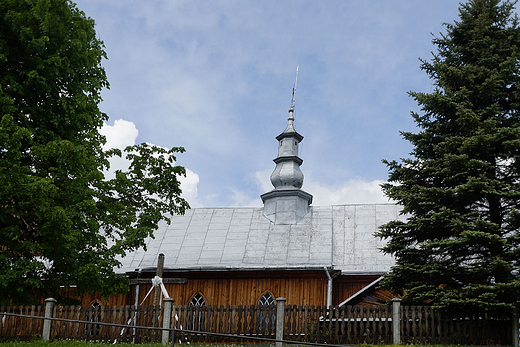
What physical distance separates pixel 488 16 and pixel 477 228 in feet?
21.2

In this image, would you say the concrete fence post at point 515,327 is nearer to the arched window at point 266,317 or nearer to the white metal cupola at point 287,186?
the arched window at point 266,317

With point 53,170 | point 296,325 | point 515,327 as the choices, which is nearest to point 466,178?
point 515,327

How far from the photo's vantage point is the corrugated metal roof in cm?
1988

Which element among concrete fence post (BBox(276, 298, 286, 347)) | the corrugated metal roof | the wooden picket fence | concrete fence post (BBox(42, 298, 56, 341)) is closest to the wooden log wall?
the corrugated metal roof

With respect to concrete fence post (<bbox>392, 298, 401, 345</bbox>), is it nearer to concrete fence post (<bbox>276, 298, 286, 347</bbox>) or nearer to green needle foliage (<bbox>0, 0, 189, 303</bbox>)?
concrete fence post (<bbox>276, 298, 286, 347</bbox>)

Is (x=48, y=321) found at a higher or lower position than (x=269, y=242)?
lower

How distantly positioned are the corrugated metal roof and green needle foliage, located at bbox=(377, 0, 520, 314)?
17.3 feet

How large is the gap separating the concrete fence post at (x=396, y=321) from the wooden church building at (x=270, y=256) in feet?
11.8

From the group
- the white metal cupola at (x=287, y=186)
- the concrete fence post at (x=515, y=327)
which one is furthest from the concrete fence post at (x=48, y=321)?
Answer: the concrete fence post at (x=515, y=327)

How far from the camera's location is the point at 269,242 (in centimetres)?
2125

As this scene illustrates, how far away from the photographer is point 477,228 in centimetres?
1303

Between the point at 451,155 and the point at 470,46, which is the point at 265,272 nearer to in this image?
the point at 451,155

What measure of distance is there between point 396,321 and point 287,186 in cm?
1147

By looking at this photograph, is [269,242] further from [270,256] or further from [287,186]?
[287,186]
